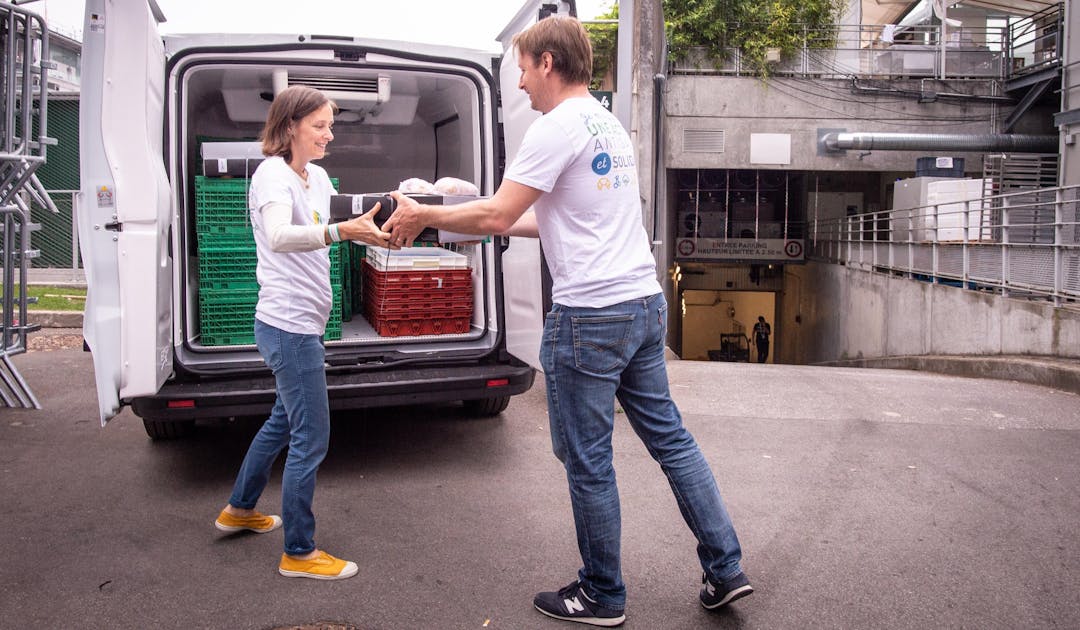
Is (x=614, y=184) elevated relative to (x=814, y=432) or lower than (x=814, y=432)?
elevated

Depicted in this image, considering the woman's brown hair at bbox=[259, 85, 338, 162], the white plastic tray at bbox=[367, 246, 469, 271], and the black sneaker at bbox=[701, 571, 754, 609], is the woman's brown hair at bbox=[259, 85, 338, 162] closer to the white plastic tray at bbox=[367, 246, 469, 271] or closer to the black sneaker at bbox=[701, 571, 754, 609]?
the white plastic tray at bbox=[367, 246, 469, 271]

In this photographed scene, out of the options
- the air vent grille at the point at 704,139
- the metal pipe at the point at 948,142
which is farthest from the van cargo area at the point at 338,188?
the metal pipe at the point at 948,142

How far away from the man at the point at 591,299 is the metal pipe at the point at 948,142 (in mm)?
19436

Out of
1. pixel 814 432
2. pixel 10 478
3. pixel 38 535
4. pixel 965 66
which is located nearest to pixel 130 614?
pixel 38 535

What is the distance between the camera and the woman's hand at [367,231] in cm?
294

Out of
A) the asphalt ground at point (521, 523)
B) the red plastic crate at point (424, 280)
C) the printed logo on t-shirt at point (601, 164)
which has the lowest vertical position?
the asphalt ground at point (521, 523)

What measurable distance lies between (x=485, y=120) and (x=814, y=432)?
307cm

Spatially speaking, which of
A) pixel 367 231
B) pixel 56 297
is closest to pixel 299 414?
pixel 367 231

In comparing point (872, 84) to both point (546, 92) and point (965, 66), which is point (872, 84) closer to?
point (965, 66)

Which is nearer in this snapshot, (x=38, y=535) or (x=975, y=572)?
(x=975, y=572)

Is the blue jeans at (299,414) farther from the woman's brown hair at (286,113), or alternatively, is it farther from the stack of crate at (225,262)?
the stack of crate at (225,262)

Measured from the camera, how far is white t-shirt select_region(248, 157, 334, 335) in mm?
3258

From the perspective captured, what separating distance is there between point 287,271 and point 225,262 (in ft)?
6.69

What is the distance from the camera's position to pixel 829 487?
4605 mm
